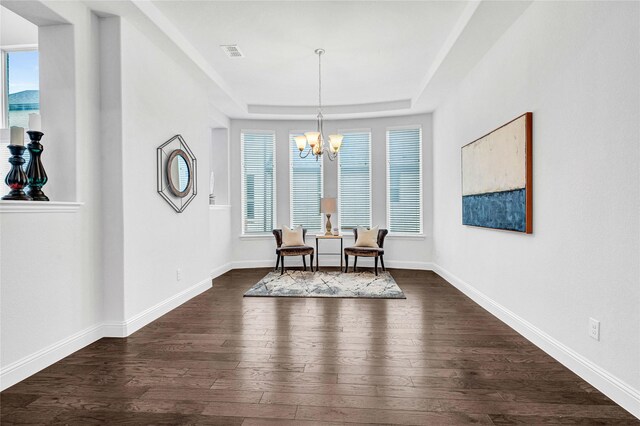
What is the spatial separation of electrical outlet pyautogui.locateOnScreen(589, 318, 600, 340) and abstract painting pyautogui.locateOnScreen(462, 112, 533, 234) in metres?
0.93

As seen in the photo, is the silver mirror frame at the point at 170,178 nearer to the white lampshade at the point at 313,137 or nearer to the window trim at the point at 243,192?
the white lampshade at the point at 313,137

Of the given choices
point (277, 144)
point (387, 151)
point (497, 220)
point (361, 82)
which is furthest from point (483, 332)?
point (277, 144)

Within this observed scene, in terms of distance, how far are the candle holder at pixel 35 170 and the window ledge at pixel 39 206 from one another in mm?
172

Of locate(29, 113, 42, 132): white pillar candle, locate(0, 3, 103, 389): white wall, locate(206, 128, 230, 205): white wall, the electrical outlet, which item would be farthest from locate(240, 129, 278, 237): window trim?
the electrical outlet

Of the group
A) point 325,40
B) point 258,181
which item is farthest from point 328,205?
point 325,40

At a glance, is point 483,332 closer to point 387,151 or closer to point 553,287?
point 553,287

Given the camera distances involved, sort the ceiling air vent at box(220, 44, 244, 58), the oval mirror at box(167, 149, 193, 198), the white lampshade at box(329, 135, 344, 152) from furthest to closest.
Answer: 1. the white lampshade at box(329, 135, 344, 152)
2. the ceiling air vent at box(220, 44, 244, 58)
3. the oval mirror at box(167, 149, 193, 198)

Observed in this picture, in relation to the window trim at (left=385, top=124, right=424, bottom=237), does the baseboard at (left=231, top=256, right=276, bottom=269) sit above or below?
below

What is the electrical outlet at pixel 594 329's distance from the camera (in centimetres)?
228

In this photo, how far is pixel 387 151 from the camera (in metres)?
6.97

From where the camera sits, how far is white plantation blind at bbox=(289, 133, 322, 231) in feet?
23.6

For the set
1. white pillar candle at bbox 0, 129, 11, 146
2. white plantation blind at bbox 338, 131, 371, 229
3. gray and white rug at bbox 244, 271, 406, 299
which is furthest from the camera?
white plantation blind at bbox 338, 131, 371, 229

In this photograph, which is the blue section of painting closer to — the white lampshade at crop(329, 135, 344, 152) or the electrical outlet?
the electrical outlet

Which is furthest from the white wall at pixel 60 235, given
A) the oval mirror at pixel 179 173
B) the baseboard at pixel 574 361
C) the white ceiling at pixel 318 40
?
the baseboard at pixel 574 361
